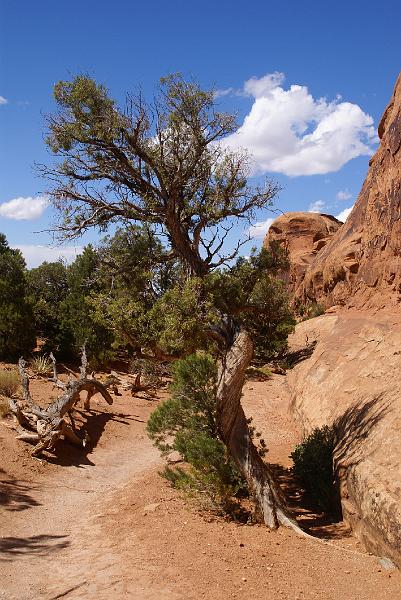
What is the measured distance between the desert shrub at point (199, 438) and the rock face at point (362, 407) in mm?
2088

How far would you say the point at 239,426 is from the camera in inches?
372

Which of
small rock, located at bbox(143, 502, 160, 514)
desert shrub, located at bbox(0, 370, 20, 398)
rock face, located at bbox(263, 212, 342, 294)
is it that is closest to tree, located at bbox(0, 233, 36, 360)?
desert shrub, located at bbox(0, 370, 20, 398)

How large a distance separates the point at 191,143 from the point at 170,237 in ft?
7.19

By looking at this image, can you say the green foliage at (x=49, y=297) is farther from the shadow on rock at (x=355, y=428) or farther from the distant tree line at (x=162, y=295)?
the shadow on rock at (x=355, y=428)

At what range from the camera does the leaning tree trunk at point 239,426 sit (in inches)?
346

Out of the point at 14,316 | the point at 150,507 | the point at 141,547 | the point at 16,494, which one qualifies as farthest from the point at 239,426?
the point at 14,316

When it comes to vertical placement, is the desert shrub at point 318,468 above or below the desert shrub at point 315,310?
below

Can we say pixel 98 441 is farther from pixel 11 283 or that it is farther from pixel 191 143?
pixel 11 283

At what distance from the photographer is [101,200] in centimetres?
1118

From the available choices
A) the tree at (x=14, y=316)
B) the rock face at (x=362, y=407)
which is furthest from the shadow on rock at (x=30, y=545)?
the tree at (x=14, y=316)

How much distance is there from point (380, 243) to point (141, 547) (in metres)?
14.2

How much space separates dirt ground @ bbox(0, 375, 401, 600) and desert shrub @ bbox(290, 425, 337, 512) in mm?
382

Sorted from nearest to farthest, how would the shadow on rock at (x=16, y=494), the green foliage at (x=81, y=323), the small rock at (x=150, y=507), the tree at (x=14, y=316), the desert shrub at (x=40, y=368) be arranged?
the small rock at (x=150, y=507)
the shadow on rock at (x=16, y=494)
the desert shrub at (x=40, y=368)
the tree at (x=14, y=316)
the green foliage at (x=81, y=323)

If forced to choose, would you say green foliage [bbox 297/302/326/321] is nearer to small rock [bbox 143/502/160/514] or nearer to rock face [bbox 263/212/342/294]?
rock face [bbox 263/212/342/294]
